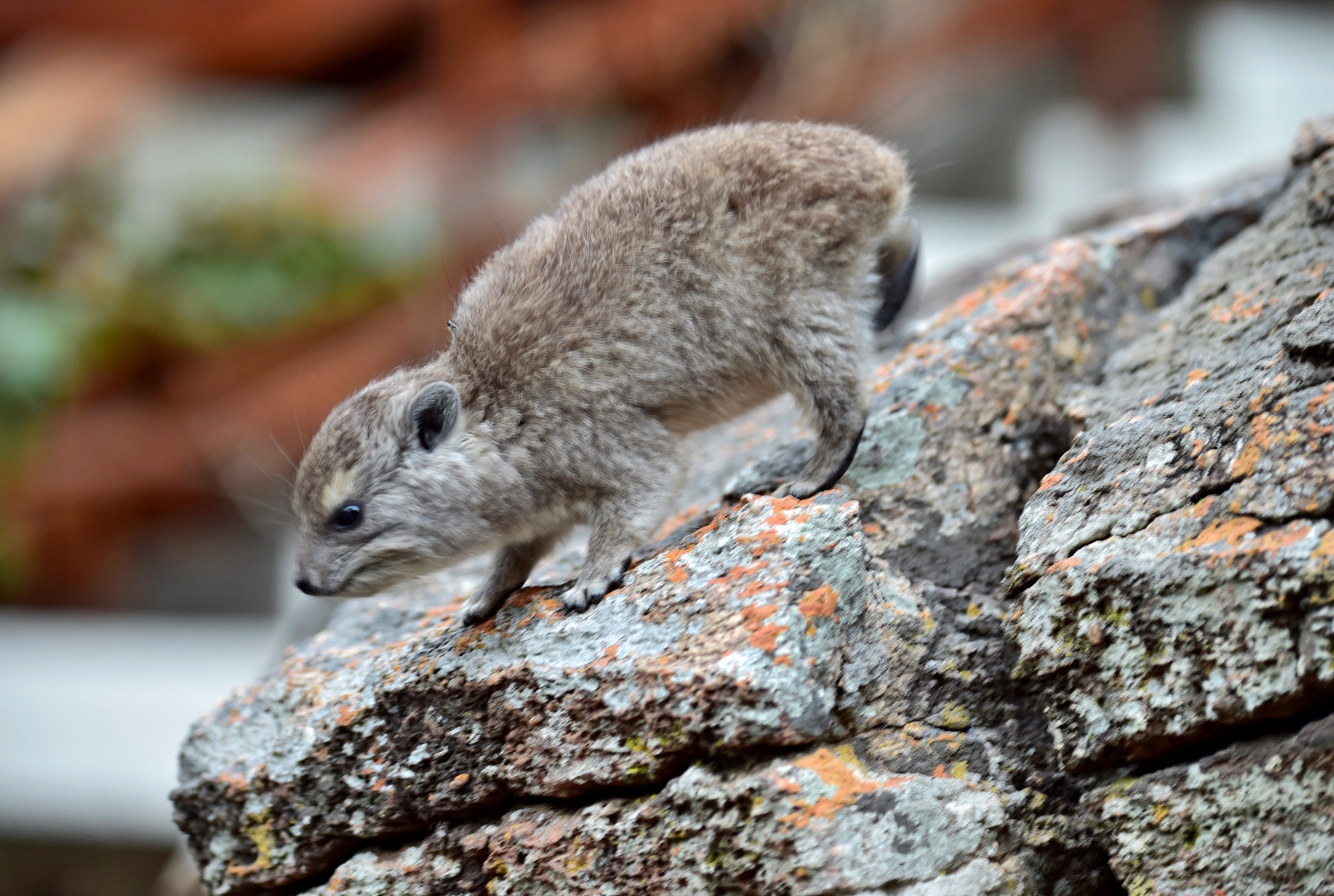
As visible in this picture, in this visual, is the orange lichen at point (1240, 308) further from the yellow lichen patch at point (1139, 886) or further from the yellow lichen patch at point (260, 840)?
the yellow lichen patch at point (260, 840)

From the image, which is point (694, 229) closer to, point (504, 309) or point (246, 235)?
point (504, 309)

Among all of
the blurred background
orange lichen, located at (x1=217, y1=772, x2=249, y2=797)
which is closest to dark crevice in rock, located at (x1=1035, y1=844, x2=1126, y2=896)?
orange lichen, located at (x1=217, y1=772, x2=249, y2=797)

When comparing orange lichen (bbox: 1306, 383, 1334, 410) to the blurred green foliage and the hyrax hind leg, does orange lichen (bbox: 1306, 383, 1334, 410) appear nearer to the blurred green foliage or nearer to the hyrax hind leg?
the hyrax hind leg

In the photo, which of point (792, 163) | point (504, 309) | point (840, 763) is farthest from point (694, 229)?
point (840, 763)

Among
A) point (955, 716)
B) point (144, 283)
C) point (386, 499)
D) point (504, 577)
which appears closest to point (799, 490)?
point (955, 716)

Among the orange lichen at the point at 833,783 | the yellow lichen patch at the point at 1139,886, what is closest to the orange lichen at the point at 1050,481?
the orange lichen at the point at 833,783
